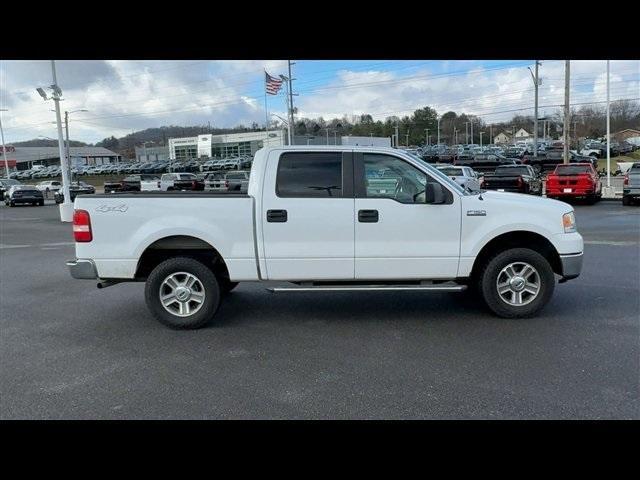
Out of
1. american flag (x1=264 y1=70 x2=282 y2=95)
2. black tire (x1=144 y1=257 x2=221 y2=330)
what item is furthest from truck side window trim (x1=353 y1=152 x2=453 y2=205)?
american flag (x1=264 y1=70 x2=282 y2=95)

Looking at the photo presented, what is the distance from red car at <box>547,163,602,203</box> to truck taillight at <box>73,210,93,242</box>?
19.1 metres

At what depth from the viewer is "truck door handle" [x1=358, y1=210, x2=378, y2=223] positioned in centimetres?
523

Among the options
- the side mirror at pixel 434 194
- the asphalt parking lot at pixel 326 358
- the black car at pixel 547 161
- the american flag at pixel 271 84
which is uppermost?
the american flag at pixel 271 84

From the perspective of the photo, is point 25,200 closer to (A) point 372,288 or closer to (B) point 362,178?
(B) point 362,178

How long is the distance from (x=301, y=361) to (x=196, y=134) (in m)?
112

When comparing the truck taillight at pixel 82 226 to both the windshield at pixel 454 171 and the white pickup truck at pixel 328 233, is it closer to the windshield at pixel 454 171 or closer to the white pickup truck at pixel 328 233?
the white pickup truck at pixel 328 233

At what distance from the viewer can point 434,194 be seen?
516cm

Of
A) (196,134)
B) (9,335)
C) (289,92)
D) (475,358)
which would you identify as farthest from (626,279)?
(196,134)

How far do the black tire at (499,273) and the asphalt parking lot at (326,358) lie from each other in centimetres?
19

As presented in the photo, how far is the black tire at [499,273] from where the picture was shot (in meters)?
5.30

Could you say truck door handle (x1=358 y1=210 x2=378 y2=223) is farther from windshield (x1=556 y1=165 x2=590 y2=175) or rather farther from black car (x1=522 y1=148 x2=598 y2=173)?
black car (x1=522 y1=148 x2=598 y2=173)

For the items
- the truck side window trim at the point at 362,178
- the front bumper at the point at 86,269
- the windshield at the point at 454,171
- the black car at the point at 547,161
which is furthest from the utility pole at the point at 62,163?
the black car at the point at 547,161
